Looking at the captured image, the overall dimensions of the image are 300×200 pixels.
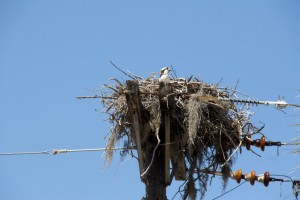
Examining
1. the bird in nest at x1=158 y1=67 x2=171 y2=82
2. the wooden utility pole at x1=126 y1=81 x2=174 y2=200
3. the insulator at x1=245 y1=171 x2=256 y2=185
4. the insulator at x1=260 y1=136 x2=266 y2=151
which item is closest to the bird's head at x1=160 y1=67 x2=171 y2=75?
the bird in nest at x1=158 y1=67 x2=171 y2=82

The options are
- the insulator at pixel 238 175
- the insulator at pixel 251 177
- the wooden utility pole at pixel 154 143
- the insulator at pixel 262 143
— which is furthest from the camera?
the insulator at pixel 262 143

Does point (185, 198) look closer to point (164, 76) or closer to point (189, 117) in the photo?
point (189, 117)

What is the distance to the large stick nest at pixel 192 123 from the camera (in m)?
7.28

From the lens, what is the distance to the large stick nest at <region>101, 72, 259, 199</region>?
7281mm

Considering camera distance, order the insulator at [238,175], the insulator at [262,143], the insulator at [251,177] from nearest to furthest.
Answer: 1. the insulator at [251,177]
2. the insulator at [238,175]
3. the insulator at [262,143]

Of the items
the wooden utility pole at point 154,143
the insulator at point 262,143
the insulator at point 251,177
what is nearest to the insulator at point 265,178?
the insulator at point 251,177

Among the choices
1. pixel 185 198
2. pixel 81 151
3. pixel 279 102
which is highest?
pixel 279 102

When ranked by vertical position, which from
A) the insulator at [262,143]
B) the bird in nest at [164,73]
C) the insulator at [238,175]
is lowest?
the insulator at [238,175]

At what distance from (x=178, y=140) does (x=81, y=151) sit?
4.67 ft

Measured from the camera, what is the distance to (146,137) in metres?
7.30

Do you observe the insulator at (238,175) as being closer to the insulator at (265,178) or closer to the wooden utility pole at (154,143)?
the insulator at (265,178)

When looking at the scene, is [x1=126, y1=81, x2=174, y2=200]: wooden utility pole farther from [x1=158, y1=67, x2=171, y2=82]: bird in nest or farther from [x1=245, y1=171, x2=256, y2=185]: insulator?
[x1=245, y1=171, x2=256, y2=185]: insulator

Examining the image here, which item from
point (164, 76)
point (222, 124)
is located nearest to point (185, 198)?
point (222, 124)

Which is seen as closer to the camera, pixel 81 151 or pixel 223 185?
pixel 223 185
